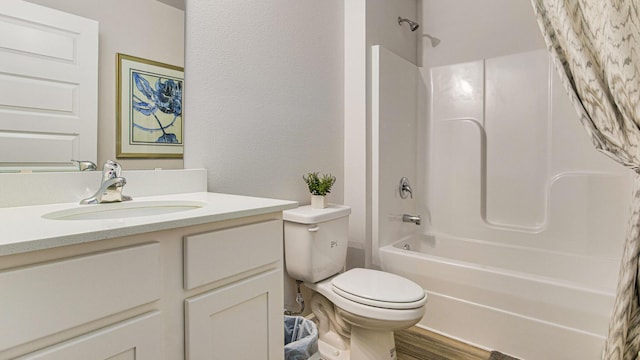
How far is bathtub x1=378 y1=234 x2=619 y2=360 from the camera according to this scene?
60.0 inches

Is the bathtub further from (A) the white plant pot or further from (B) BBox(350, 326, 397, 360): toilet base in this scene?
(A) the white plant pot

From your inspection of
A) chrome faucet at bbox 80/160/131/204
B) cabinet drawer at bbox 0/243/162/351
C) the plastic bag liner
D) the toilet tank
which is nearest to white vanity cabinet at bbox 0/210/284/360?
cabinet drawer at bbox 0/243/162/351

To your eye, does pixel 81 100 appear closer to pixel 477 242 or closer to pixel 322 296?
pixel 322 296

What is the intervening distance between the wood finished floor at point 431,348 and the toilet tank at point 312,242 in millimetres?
624

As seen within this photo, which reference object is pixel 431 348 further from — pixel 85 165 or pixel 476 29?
pixel 476 29

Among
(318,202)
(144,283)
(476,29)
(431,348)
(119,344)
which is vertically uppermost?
(476,29)

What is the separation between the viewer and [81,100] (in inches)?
41.6

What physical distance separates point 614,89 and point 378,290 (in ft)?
3.98

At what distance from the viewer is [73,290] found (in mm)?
630

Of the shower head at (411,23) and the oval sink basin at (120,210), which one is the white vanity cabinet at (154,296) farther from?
the shower head at (411,23)

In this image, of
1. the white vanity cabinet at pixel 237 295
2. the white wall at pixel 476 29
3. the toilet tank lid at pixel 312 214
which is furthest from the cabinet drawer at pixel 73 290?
the white wall at pixel 476 29

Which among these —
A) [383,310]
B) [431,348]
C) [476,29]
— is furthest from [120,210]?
[476,29]

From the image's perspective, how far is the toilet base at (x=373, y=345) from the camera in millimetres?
1519

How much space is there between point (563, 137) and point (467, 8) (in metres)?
1.20
